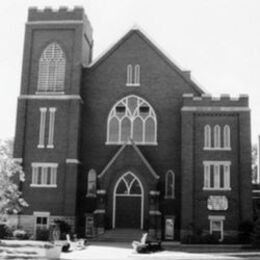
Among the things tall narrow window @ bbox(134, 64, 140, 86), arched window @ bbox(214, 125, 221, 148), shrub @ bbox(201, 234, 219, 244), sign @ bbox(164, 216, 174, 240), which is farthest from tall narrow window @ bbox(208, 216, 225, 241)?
tall narrow window @ bbox(134, 64, 140, 86)

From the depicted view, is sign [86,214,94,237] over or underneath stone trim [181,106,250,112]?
underneath

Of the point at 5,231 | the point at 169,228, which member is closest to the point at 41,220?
the point at 5,231

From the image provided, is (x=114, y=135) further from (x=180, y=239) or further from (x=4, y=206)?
(x=4, y=206)

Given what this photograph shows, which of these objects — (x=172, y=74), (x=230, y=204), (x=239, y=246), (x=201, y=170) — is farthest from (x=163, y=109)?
(x=239, y=246)

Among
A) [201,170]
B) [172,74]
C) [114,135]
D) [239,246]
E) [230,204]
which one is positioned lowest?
[239,246]

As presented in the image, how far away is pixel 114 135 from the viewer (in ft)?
141

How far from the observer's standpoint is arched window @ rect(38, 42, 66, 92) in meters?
42.9

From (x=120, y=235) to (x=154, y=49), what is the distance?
49.7 ft

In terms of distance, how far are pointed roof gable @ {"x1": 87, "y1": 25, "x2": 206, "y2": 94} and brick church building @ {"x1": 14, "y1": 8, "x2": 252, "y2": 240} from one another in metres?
0.08

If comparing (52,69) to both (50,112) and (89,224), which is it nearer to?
(50,112)

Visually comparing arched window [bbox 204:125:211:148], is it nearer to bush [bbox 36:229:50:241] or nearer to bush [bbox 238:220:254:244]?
bush [bbox 238:220:254:244]

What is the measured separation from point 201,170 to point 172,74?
333 inches

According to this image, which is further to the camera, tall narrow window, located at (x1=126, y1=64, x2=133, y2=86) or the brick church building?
tall narrow window, located at (x1=126, y1=64, x2=133, y2=86)

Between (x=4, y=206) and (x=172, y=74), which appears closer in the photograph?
(x=4, y=206)
